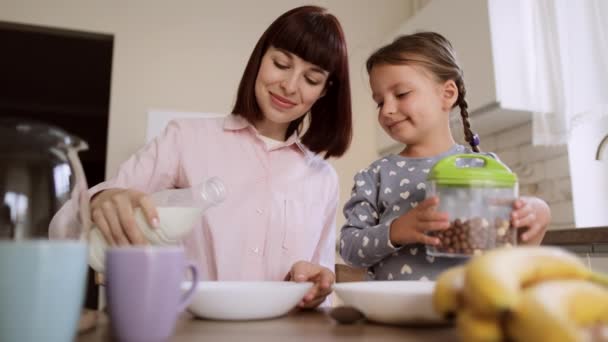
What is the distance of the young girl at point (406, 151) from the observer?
105cm

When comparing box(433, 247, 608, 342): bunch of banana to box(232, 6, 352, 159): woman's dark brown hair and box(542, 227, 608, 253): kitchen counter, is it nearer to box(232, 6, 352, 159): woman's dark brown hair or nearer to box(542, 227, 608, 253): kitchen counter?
box(232, 6, 352, 159): woman's dark brown hair

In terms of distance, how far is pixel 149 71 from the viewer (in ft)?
9.56

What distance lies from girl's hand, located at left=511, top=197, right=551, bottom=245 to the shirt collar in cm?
72

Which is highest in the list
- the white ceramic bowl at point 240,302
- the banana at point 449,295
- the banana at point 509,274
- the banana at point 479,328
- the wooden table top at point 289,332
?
the banana at point 509,274

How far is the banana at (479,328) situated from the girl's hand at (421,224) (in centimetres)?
33

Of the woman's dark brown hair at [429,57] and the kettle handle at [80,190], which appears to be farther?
the woman's dark brown hair at [429,57]

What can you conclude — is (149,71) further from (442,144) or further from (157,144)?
(442,144)

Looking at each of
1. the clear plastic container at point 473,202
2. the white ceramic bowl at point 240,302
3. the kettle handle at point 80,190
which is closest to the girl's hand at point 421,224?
the clear plastic container at point 473,202

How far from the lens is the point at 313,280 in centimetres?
86

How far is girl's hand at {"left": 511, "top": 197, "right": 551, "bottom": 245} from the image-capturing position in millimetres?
778

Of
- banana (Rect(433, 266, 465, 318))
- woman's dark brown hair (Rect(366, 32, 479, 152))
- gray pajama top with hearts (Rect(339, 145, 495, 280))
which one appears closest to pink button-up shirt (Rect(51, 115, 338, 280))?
gray pajama top with hearts (Rect(339, 145, 495, 280))

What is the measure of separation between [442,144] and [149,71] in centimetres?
220

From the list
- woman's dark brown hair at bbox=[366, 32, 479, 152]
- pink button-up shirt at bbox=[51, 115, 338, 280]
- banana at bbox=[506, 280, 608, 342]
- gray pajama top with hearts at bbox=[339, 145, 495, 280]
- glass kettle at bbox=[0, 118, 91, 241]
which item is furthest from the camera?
pink button-up shirt at bbox=[51, 115, 338, 280]

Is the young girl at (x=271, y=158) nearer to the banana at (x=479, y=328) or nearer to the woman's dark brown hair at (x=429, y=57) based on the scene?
the woman's dark brown hair at (x=429, y=57)
